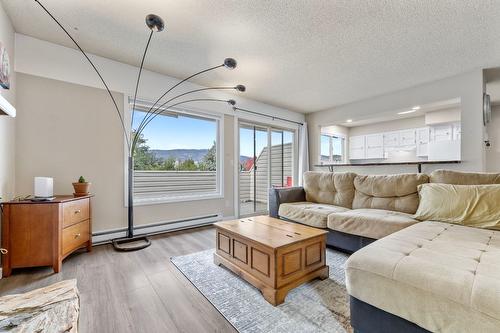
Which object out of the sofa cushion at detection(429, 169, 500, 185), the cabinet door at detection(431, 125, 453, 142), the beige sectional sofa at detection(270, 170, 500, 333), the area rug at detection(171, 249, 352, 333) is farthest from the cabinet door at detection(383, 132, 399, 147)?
the area rug at detection(171, 249, 352, 333)

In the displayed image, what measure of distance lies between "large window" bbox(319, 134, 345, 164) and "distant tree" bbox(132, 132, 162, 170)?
4489 mm

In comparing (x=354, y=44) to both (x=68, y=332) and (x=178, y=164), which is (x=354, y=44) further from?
(x=68, y=332)

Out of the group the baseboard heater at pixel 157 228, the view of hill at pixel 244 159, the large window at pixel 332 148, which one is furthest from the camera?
the large window at pixel 332 148

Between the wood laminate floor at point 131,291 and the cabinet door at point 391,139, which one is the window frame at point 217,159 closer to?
the wood laminate floor at point 131,291

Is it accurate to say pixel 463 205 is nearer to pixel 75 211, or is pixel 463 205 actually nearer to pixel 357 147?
pixel 75 211

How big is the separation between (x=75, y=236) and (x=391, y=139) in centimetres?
713

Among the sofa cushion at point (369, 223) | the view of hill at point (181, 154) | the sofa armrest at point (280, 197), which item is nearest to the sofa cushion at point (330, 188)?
the sofa armrest at point (280, 197)

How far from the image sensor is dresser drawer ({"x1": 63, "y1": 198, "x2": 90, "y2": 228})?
2191mm

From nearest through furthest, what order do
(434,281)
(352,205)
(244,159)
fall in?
(434,281) < (352,205) < (244,159)

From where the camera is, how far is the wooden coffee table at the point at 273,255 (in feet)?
5.33

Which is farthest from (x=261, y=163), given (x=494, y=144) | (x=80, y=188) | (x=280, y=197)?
(x=494, y=144)

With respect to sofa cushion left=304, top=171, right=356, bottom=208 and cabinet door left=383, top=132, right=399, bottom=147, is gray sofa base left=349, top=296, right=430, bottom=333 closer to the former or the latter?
sofa cushion left=304, top=171, right=356, bottom=208

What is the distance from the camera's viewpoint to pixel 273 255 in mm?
1615

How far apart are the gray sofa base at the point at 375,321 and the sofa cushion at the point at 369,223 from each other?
1161mm
